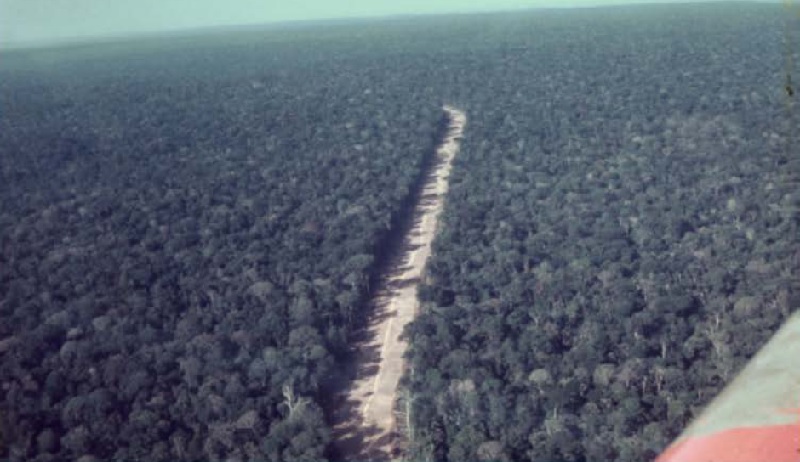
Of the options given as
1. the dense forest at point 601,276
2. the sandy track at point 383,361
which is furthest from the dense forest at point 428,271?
the sandy track at point 383,361

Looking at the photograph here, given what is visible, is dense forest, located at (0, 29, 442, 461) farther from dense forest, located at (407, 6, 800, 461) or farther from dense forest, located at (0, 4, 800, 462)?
dense forest, located at (407, 6, 800, 461)

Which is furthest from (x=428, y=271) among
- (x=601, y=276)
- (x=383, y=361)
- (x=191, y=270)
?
(x=191, y=270)

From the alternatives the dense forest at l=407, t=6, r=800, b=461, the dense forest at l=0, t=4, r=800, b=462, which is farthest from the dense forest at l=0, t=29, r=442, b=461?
the dense forest at l=407, t=6, r=800, b=461

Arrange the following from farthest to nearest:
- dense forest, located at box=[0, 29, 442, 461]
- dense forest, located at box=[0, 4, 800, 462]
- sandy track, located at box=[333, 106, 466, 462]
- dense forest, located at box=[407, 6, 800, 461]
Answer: dense forest, located at box=[0, 29, 442, 461], dense forest, located at box=[0, 4, 800, 462], sandy track, located at box=[333, 106, 466, 462], dense forest, located at box=[407, 6, 800, 461]

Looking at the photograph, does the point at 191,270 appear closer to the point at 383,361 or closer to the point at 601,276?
the point at 383,361

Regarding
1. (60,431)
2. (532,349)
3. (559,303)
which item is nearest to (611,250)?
(559,303)

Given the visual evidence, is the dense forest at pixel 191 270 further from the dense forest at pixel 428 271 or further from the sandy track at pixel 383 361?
the sandy track at pixel 383 361

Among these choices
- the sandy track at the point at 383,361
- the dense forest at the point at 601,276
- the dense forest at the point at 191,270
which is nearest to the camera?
the dense forest at the point at 601,276
